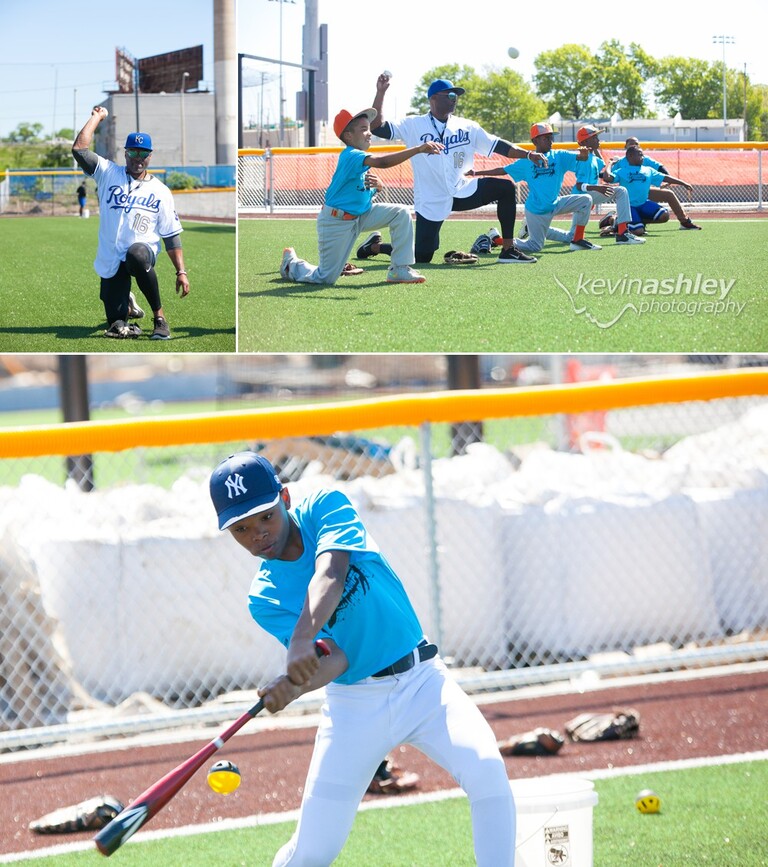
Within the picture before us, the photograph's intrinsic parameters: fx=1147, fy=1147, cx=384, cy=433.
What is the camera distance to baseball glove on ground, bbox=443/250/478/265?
7.02 m

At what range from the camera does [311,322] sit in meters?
6.89

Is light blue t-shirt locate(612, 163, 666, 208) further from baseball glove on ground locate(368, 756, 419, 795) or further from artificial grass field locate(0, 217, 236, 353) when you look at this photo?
baseball glove on ground locate(368, 756, 419, 795)

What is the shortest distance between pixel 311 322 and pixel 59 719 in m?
2.79

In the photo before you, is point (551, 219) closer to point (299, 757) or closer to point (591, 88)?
point (591, 88)

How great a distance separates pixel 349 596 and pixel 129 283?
4.75 metres

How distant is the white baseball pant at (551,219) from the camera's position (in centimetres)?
709

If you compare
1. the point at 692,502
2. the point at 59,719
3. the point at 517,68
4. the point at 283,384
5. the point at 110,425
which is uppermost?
the point at 517,68

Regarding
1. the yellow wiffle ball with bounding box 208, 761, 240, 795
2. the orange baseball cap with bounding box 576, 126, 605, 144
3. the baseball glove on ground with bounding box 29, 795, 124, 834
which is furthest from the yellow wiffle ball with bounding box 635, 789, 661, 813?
the orange baseball cap with bounding box 576, 126, 605, 144

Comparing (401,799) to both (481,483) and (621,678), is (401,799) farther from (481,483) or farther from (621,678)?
(481,483)

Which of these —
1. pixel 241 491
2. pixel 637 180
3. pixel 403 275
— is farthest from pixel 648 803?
pixel 637 180

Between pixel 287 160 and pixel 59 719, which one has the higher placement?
pixel 287 160

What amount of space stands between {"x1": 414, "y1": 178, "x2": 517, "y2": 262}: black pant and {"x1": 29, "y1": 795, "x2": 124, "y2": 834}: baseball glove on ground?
3.95 meters

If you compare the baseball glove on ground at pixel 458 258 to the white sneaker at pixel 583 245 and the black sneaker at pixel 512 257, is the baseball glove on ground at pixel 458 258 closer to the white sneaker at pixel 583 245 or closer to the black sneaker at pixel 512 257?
the black sneaker at pixel 512 257

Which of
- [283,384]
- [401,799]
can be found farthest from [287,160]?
[283,384]
